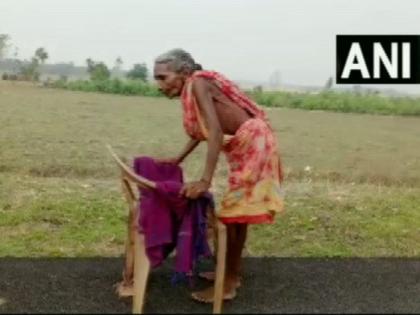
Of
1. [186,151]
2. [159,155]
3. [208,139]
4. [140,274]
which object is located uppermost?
[208,139]

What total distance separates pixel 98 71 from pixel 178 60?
25.3 feet

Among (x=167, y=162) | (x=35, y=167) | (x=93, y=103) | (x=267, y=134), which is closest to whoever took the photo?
(x=267, y=134)

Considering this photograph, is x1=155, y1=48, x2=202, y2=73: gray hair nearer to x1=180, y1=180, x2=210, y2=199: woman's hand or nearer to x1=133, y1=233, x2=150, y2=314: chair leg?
x1=180, y1=180, x2=210, y2=199: woman's hand

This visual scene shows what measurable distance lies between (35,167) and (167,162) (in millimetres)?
2998

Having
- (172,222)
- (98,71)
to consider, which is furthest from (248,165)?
(98,71)

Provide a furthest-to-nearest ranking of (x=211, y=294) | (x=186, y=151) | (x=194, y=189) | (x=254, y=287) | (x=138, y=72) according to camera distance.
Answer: (x=138, y=72), (x=254, y=287), (x=186, y=151), (x=211, y=294), (x=194, y=189)

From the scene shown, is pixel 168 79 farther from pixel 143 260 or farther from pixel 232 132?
pixel 143 260

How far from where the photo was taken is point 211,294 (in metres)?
3.21

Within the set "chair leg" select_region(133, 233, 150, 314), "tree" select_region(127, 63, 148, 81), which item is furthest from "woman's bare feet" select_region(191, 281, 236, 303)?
"tree" select_region(127, 63, 148, 81)

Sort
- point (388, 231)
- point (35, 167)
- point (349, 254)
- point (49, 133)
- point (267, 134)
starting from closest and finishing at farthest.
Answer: point (267, 134) → point (349, 254) → point (388, 231) → point (35, 167) → point (49, 133)

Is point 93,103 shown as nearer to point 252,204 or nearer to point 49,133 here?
point 49,133

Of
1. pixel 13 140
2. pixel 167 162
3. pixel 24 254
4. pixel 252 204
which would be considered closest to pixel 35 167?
pixel 13 140

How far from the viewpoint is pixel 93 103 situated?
991cm

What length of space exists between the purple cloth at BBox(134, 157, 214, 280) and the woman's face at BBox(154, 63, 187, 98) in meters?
0.45
